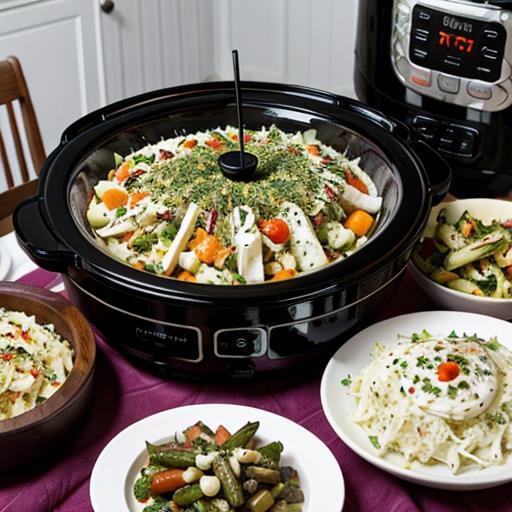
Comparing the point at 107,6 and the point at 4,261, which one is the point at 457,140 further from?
the point at 107,6

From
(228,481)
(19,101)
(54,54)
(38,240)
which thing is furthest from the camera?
(54,54)

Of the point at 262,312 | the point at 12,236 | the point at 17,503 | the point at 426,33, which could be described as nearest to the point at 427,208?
the point at 262,312

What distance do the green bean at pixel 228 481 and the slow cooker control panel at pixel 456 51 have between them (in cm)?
117

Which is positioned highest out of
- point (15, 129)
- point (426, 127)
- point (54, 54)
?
point (426, 127)

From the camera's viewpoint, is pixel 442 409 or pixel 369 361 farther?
pixel 369 361

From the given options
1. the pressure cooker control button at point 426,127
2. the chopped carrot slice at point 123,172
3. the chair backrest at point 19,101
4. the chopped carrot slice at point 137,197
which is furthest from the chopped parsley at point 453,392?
the chair backrest at point 19,101

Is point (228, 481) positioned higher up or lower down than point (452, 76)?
lower down

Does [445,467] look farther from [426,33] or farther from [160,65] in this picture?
[160,65]

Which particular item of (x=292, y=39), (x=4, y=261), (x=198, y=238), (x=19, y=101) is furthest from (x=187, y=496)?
(x=292, y=39)

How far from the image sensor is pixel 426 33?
2.01 meters

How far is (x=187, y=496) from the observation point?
1.24m

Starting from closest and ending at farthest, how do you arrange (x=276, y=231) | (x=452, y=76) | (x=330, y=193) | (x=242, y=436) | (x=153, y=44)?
(x=242, y=436)
(x=276, y=231)
(x=330, y=193)
(x=452, y=76)
(x=153, y=44)

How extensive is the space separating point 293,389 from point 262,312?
0.27 meters

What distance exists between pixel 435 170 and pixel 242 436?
2.29 feet
